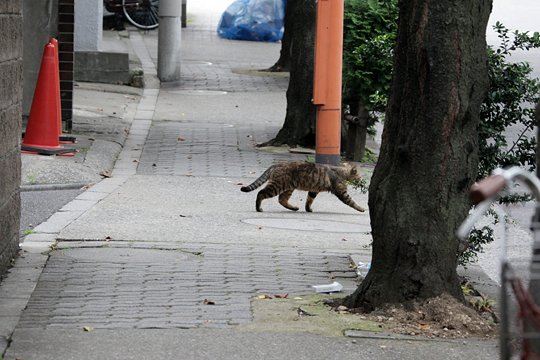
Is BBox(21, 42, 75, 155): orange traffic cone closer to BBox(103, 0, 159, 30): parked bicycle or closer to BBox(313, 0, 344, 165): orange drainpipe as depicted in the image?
BBox(313, 0, 344, 165): orange drainpipe

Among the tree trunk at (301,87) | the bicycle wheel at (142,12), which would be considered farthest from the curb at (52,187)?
the bicycle wheel at (142,12)

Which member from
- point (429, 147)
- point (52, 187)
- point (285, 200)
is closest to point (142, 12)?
point (52, 187)

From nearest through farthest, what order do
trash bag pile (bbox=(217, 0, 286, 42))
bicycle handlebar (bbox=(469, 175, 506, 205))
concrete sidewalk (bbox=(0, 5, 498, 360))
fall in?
bicycle handlebar (bbox=(469, 175, 506, 205)) < concrete sidewalk (bbox=(0, 5, 498, 360)) < trash bag pile (bbox=(217, 0, 286, 42))

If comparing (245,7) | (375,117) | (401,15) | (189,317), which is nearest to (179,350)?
(189,317)

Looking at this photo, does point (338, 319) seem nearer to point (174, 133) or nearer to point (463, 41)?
point (463, 41)

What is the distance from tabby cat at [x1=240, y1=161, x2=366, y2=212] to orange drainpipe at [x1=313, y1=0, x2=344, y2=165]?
1.99 meters

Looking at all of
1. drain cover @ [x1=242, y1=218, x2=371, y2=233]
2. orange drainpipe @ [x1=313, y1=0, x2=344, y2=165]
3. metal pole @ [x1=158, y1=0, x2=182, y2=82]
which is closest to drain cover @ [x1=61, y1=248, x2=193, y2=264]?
drain cover @ [x1=242, y1=218, x2=371, y2=233]

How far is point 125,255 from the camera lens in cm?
862

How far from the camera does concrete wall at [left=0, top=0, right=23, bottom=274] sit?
7668mm

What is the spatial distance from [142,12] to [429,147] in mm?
24712

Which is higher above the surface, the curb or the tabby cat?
the tabby cat

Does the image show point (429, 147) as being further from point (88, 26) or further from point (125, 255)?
point (88, 26)

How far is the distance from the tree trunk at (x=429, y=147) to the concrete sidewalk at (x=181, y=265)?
1.86ft

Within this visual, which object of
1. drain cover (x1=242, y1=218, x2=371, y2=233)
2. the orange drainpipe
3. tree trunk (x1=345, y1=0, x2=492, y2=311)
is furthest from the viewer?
the orange drainpipe
